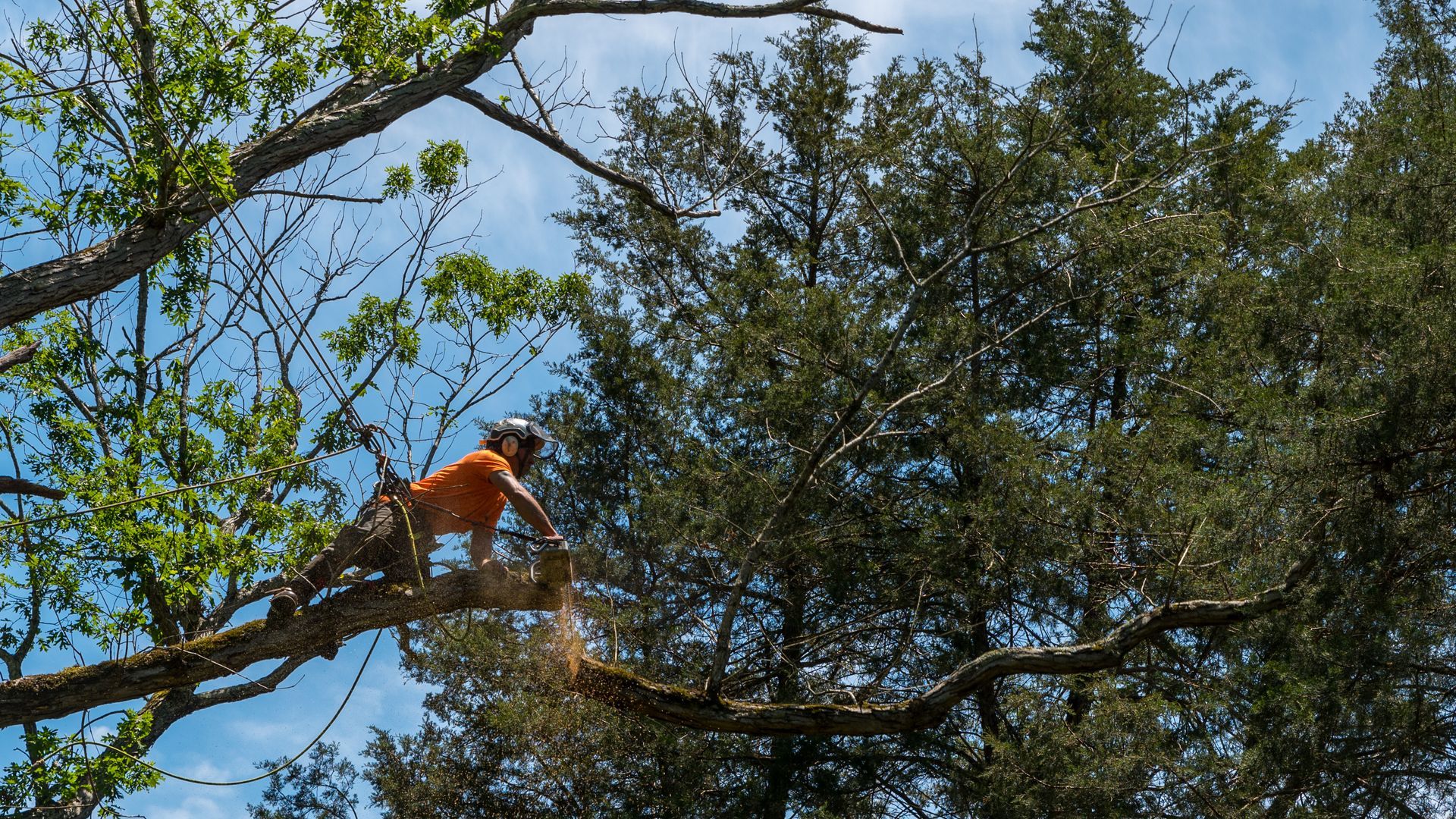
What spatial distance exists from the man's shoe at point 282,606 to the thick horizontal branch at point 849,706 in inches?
59.9

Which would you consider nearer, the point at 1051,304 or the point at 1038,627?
the point at 1038,627

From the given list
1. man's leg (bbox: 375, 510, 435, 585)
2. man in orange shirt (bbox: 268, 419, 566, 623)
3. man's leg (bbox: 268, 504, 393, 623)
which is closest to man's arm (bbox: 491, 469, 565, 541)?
man in orange shirt (bbox: 268, 419, 566, 623)

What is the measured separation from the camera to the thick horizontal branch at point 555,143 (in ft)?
25.4

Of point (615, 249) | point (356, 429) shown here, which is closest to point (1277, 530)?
point (356, 429)

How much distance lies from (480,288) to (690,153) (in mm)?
5240

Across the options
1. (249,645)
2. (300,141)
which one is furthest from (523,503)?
(300,141)

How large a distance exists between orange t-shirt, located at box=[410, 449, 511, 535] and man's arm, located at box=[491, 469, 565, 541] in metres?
0.10

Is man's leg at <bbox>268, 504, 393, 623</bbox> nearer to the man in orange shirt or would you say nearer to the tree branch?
the man in orange shirt

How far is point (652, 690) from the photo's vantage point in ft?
22.6

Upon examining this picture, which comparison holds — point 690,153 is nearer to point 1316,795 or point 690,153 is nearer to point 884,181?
point 884,181

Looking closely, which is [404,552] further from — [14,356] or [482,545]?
[14,356]

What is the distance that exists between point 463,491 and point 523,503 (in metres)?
→ 0.54

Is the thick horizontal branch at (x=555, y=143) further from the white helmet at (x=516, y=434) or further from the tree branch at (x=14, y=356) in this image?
the tree branch at (x=14, y=356)

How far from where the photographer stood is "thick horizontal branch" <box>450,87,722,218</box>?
25.4ft
